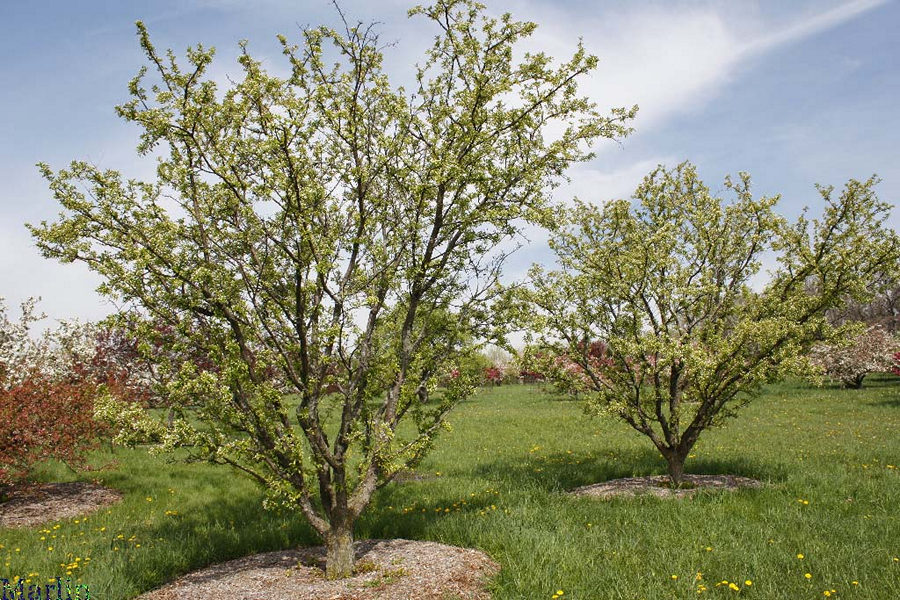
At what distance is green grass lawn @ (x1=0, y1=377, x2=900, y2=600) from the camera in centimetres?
605

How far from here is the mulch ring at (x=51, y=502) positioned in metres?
9.95

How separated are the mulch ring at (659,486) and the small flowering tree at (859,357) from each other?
22.0m

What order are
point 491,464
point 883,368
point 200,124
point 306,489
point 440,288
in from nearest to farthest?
1. point 200,124
2. point 306,489
3. point 440,288
4. point 491,464
5. point 883,368

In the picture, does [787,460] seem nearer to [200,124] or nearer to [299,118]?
[299,118]

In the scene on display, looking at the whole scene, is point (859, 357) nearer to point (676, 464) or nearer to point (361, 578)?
point (676, 464)

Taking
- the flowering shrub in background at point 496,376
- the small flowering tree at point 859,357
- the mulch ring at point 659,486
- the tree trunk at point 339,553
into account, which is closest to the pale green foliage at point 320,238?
the tree trunk at point 339,553

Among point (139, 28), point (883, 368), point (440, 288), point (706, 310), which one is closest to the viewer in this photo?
point (139, 28)

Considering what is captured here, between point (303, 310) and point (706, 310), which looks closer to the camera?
point (303, 310)

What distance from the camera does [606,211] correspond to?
36.1ft

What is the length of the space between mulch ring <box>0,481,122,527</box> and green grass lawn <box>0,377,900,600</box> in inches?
18.9

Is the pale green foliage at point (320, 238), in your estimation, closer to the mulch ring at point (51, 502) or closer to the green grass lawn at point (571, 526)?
the green grass lawn at point (571, 526)

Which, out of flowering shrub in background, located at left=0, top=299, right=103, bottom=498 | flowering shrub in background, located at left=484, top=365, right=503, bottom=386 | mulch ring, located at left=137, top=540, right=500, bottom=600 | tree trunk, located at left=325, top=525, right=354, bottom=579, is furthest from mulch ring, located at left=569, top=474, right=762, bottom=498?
flowering shrub in background, located at left=484, top=365, right=503, bottom=386

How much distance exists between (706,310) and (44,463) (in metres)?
15.3

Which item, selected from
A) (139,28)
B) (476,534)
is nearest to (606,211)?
(476,534)
